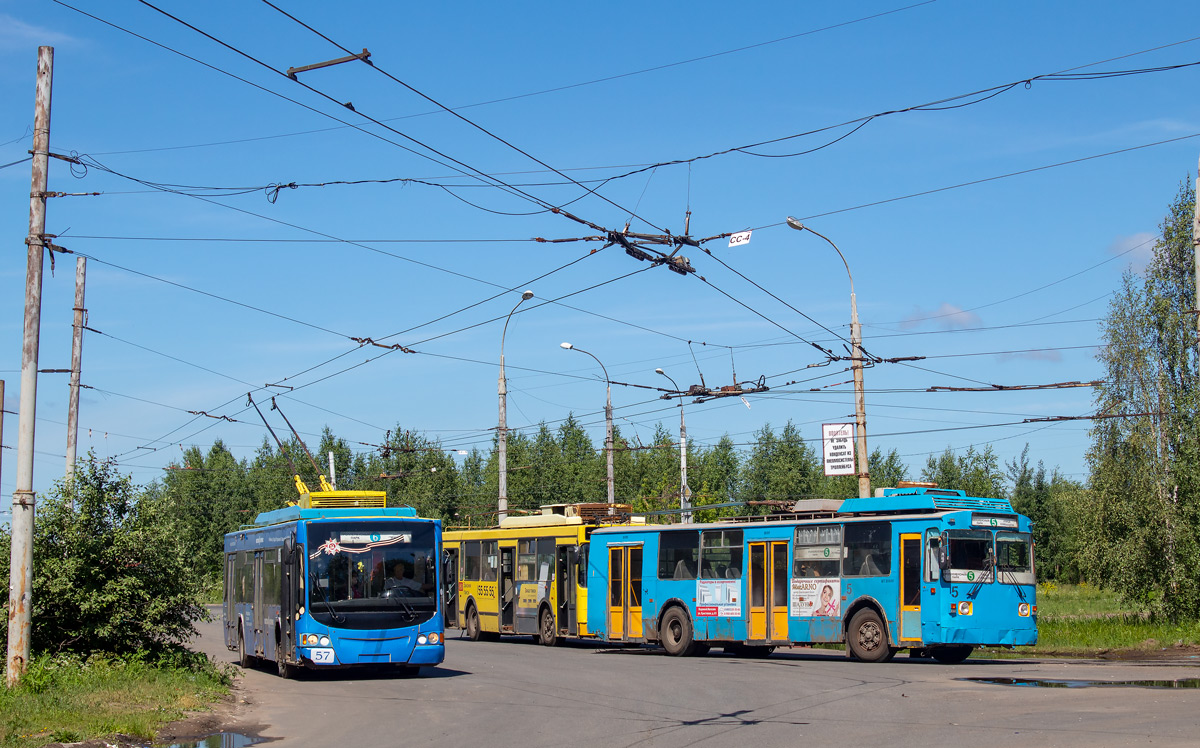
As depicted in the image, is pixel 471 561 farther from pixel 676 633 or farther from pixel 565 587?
pixel 676 633

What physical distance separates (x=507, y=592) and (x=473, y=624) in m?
2.14

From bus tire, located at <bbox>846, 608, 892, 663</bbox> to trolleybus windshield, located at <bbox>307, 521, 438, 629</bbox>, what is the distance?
757 cm

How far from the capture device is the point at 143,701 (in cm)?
1388

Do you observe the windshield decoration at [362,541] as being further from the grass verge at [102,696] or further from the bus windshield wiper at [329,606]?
the grass verge at [102,696]

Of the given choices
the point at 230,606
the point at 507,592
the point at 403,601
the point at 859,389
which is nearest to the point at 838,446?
the point at 859,389

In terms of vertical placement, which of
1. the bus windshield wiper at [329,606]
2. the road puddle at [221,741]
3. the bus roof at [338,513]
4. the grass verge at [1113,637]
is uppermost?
the bus roof at [338,513]

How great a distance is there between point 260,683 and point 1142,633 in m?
18.8

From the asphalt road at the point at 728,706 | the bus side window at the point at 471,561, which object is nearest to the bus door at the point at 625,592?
the asphalt road at the point at 728,706

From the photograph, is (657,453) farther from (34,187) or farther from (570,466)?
(34,187)

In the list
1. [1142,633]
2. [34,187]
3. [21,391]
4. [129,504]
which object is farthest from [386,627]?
[1142,633]

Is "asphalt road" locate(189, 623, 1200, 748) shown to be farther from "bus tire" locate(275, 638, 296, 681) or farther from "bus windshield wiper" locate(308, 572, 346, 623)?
"bus windshield wiper" locate(308, 572, 346, 623)

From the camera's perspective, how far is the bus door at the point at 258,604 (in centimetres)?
2103

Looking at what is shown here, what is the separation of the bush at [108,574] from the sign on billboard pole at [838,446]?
13.4 metres

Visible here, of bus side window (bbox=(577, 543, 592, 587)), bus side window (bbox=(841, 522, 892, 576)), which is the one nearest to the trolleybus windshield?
bus side window (bbox=(841, 522, 892, 576))
